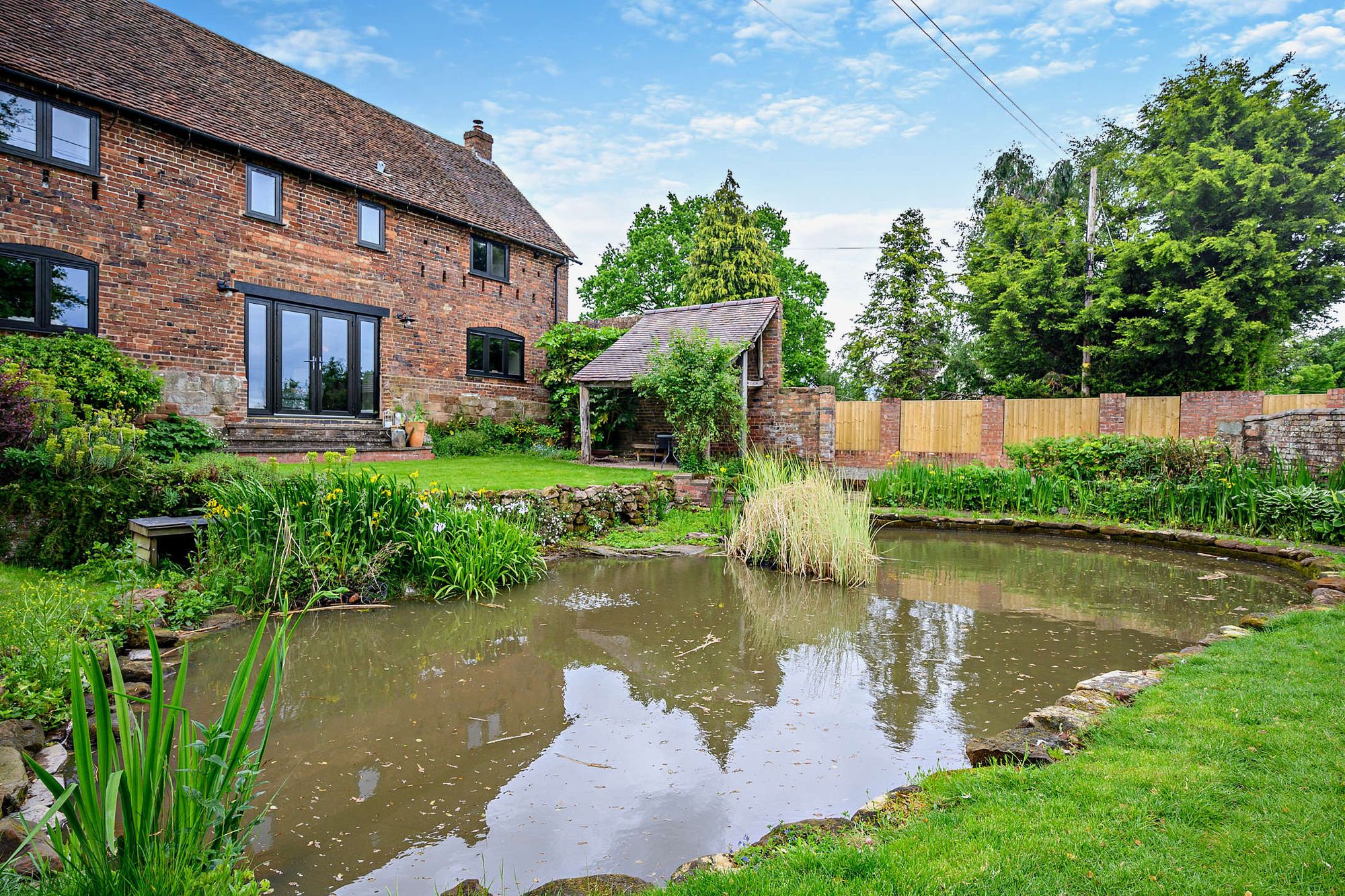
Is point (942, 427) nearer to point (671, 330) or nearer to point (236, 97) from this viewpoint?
point (671, 330)

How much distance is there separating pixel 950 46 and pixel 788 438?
7.61 metres

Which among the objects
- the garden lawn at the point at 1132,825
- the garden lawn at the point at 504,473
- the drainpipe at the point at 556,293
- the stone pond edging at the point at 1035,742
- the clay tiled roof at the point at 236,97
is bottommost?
the stone pond edging at the point at 1035,742

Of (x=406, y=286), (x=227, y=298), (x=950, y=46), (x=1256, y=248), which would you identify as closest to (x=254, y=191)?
(x=227, y=298)

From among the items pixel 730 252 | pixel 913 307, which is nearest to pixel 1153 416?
pixel 913 307

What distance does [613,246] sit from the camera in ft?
110

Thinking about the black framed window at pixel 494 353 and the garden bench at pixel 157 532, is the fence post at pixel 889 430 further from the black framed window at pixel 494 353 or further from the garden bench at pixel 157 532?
the garden bench at pixel 157 532

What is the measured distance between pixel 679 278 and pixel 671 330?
17533mm

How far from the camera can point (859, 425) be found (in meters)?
17.4

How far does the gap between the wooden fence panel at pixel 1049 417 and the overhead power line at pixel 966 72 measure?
20.6ft

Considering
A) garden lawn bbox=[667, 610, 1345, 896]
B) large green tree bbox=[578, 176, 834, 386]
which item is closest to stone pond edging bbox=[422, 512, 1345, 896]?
garden lawn bbox=[667, 610, 1345, 896]

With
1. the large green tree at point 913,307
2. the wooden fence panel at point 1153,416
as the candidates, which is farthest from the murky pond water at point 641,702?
the large green tree at point 913,307

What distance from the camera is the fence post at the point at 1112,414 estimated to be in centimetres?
1491

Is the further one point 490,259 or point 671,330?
point 490,259

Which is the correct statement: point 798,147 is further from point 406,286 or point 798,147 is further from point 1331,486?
point 1331,486
